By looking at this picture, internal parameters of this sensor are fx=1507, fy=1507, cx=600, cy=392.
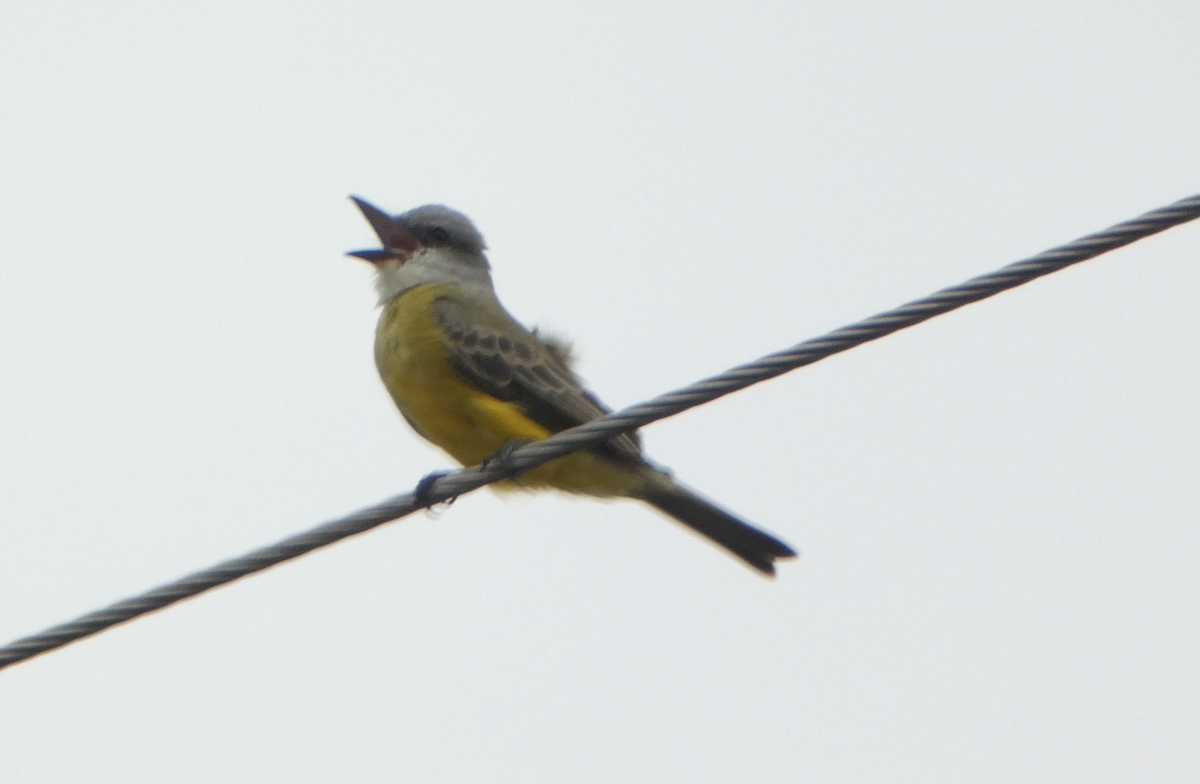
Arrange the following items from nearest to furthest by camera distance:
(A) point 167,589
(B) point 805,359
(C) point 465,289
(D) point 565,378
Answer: (B) point 805,359 → (A) point 167,589 → (D) point 565,378 → (C) point 465,289

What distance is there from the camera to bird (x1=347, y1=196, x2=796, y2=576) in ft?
19.1

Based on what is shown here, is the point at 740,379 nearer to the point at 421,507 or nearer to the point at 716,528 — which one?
the point at 421,507

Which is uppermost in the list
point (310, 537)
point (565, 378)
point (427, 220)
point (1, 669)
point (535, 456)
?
point (427, 220)

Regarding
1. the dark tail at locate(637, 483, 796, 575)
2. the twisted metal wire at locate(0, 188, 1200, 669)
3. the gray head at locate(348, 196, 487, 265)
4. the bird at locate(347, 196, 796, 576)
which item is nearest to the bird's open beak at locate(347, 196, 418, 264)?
the gray head at locate(348, 196, 487, 265)

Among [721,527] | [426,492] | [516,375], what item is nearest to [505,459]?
[426,492]

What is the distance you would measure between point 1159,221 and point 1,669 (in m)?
3.17

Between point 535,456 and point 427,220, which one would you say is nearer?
point 535,456

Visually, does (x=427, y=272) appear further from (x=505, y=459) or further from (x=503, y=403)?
(x=505, y=459)

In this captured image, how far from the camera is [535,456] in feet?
14.4

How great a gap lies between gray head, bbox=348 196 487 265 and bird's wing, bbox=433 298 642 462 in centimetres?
101

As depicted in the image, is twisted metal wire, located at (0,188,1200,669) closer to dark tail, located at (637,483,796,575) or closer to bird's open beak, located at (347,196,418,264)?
dark tail, located at (637,483,796,575)

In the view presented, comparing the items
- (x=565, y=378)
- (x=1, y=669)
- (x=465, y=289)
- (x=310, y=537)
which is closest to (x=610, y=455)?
(x=565, y=378)

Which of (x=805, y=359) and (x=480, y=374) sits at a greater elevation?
(x=480, y=374)

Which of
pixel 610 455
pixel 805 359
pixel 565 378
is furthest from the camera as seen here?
pixel 565 378
